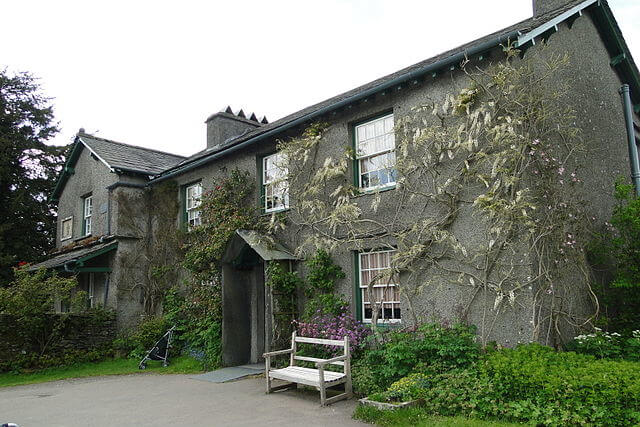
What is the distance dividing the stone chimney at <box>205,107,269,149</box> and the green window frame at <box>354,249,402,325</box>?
10.9m

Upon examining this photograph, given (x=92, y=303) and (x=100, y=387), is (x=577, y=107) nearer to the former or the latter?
(x=100, y=387)

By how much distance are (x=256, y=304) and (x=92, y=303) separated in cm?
795

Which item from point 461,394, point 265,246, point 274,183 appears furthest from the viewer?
point 274,183

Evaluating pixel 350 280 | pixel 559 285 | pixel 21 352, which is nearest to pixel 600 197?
pixel 559 285

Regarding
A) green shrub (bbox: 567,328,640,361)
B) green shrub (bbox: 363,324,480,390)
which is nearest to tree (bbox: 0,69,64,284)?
green shrub (bbox: 363,324,480,390)

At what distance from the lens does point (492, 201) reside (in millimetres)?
8742

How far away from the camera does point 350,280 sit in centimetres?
1117

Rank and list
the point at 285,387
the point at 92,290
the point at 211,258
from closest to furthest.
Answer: the point at 285,387
the point at 211,258
the point at 92,290

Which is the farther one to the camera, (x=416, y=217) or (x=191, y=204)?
(x=191, y=204)

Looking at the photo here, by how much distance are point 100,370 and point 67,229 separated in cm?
941

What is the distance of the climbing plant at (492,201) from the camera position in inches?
346

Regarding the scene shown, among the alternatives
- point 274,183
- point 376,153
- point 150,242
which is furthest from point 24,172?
point 376,153

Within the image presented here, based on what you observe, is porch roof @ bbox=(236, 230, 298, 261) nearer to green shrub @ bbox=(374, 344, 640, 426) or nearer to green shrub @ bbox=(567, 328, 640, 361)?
green shrub @ bbox=(374, 344, 640, 426)

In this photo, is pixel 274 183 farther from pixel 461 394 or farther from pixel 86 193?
pixel 86 193
